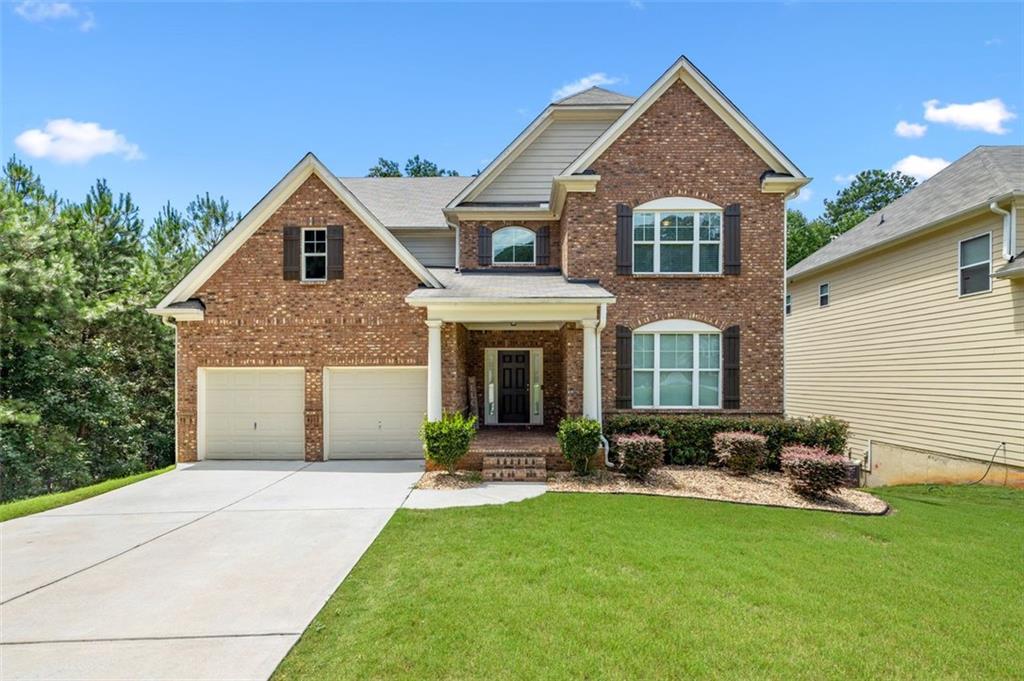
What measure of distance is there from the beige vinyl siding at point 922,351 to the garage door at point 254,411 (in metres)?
15.5

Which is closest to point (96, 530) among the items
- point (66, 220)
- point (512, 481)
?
point (512, 481)

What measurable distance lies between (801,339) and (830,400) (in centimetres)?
283

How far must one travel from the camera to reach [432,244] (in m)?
14.7

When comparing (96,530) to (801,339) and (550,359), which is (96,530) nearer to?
(550,359)

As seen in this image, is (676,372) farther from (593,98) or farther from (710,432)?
(593,98)

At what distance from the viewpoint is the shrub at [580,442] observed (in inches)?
385

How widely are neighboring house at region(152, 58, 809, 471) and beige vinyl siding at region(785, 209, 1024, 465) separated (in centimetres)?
401

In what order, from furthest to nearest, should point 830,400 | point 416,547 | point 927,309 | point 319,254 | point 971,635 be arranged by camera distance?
1. point 830,400
2. point 927,309
3. point 319,254
4. point 416,547
5. point 971,635

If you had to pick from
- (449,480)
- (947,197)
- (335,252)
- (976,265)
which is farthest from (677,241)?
(335,252)

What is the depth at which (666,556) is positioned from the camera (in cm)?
564

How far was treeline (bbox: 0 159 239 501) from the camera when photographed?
13.8 meters

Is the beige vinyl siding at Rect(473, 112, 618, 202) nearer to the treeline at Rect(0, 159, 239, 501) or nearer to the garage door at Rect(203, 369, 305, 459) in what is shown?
the garage door at Rect(203, 369, 305, 459)

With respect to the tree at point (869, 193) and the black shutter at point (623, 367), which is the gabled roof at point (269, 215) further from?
the tree at point (869, 193)

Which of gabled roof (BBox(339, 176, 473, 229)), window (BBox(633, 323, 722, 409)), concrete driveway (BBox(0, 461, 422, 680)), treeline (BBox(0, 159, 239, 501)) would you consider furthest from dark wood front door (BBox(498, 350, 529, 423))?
treeline (BBox(0, 159, 239, 501))
